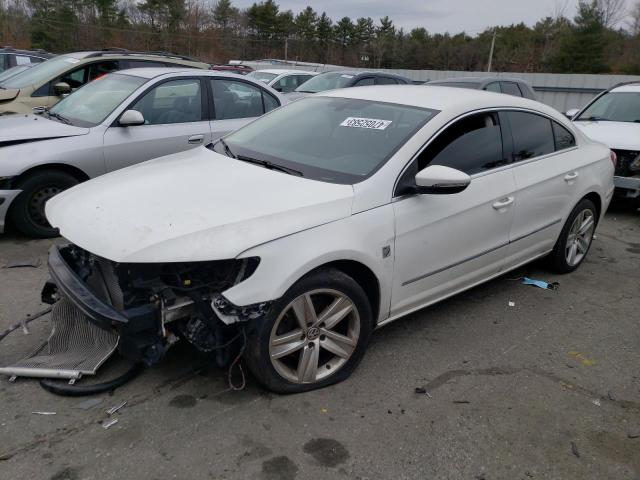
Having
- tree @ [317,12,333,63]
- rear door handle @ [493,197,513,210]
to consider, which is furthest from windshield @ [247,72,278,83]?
tree @ [317,12,333,63]

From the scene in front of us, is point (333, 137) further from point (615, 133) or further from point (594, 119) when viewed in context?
point (594, 119)

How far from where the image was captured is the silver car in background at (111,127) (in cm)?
527

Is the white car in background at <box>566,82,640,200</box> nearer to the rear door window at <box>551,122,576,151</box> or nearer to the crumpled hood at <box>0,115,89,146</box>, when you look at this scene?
the rear door window at <box>551,122,576,151</box>

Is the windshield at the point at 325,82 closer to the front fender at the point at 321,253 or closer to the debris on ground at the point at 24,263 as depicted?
the debris on ground at the point at 24,263

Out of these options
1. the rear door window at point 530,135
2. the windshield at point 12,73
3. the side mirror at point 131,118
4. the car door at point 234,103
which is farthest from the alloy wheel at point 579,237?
the windshield at point 12,73

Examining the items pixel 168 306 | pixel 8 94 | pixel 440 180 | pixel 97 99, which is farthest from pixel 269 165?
pixel 8 94

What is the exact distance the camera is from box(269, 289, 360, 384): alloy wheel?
115 inches

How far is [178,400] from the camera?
297 centimetres

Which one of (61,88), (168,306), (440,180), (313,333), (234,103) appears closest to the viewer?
(168,306)

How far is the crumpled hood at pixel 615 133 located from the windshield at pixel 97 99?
5610mm

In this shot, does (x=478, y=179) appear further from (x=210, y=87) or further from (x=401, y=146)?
(x=210, y=87)

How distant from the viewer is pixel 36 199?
537cm

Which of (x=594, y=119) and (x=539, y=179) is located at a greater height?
(x=594, y=119)

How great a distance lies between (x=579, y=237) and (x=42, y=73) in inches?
291
